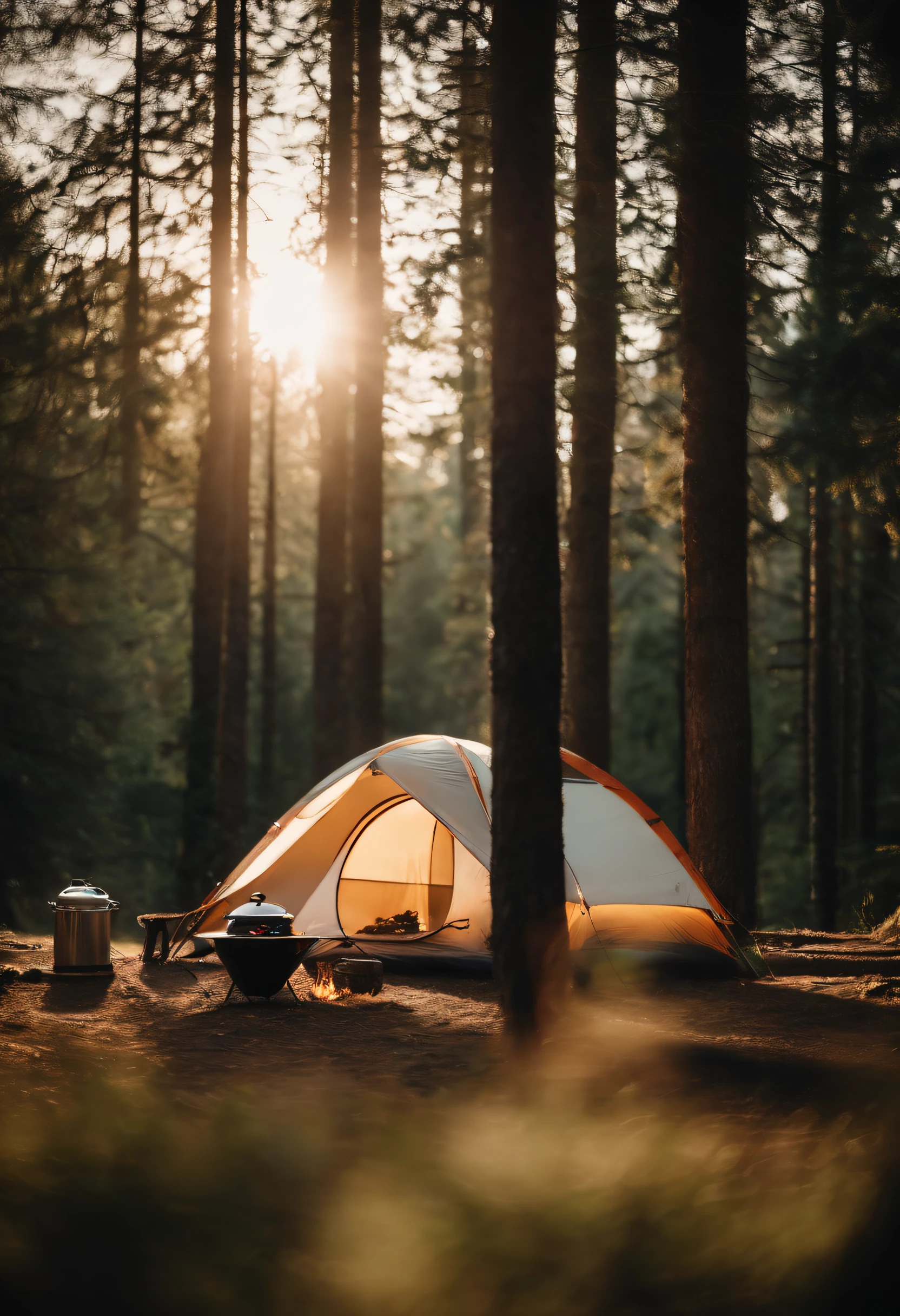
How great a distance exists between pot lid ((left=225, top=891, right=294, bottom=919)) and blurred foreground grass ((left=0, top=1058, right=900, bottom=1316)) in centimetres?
301

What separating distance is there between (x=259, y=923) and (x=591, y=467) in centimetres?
648

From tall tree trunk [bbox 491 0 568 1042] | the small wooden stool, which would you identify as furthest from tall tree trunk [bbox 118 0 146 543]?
tall tree trunk [bbox 491 0 568 1042]

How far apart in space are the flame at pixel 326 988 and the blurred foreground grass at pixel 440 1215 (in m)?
3.53

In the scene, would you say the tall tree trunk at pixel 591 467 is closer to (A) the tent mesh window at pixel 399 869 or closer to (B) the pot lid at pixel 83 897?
(A) the tent mesh window at pixel 399 869

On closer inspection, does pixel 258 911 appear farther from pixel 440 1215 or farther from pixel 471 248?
pixel 471 248

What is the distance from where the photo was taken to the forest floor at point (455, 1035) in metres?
4.80

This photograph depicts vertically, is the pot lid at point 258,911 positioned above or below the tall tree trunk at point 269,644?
below

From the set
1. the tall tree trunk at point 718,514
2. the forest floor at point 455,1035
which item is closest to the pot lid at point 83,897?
the forest floor at point 455,1035

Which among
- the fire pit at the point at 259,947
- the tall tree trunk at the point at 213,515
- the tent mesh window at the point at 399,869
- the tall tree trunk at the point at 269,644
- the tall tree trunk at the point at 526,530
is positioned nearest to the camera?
the tall tree trunk at the point at 526,530

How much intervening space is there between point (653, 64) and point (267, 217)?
6937mm

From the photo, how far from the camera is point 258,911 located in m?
7.42

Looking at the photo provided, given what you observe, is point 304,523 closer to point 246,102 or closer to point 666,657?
point 666,657

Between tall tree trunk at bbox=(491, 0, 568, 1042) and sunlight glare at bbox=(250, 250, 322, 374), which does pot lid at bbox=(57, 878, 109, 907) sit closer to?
tall tree trunk at bbox=(491, 0, 568, 1042)

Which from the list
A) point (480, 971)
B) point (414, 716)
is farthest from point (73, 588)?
point (414, 716)
